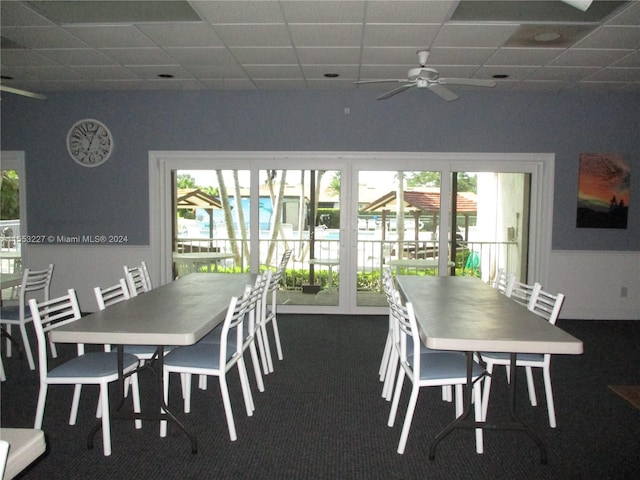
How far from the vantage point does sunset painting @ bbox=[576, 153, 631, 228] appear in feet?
19.1

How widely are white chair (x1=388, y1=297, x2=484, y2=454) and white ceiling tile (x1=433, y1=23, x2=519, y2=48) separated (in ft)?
7.75

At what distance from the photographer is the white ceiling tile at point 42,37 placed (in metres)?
3.97

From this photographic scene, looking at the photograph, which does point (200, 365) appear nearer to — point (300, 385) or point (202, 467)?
point (202, 467)

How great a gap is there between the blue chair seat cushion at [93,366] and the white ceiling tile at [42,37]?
2.78 metres

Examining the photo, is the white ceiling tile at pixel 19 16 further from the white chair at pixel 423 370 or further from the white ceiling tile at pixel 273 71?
the white chair at pixel 423 370

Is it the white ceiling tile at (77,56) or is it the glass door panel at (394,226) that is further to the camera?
the glass door panel at (394,226)

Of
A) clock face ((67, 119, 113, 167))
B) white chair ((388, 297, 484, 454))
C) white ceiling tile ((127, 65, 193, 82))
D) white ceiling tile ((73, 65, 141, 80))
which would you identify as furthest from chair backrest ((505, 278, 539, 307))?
clock face ((67, 119, 113, 167))

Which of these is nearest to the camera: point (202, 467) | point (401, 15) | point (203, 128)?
point (202, 467)

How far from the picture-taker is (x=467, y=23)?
373cm

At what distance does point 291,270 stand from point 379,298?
1.20m

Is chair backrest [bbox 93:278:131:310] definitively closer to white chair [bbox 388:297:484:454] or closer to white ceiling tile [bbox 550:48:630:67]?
white chair [bbox 388:297:484:454]

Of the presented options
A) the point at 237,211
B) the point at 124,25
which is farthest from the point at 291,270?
the point at 124,25

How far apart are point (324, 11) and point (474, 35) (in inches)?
52.0

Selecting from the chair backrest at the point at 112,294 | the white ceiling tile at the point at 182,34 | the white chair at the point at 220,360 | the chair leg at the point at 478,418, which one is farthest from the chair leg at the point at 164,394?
the white ceiling tile at the point at 182,34
